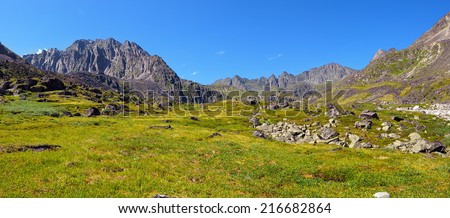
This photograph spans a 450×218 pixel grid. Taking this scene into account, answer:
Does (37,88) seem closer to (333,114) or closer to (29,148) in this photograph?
(333,114)

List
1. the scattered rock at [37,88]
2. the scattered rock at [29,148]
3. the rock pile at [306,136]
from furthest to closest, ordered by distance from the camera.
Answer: the scattered rock at [37,88] → the rock pile at [306,136] → the scattered rock at [29,148]

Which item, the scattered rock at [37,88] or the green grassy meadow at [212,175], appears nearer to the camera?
the green grassy meadow at [212,175]

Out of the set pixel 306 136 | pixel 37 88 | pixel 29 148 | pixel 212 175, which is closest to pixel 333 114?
pixel 306 136

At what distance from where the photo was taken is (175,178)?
24.1 m

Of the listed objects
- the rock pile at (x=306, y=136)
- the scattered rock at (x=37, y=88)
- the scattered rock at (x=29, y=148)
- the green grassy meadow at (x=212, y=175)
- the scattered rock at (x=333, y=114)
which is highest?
the scattered rock at (x=37, y=88)

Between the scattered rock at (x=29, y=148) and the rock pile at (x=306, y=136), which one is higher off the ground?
the scattered rock at (x=29, y=148)

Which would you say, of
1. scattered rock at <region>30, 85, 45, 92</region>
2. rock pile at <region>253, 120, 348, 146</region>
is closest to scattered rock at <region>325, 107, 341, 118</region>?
rock pile at <region>253, 120, 348, 146</region>

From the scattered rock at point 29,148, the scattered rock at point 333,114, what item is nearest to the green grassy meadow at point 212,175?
the scattered rock at point 29,148

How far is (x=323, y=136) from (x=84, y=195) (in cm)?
6945

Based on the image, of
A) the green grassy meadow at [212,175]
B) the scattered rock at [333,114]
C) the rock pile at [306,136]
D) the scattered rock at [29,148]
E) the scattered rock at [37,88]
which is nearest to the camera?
the green grassy meadow at [212,175]

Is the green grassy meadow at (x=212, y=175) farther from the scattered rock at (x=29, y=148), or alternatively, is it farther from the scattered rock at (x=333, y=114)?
the scattered rock at (x=333, y=114)
